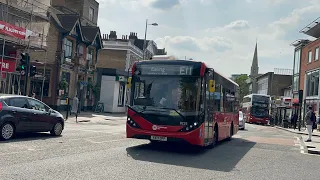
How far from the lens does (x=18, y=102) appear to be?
43.0 ft

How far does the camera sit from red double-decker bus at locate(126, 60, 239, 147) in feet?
38.1

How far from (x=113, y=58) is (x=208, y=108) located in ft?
126

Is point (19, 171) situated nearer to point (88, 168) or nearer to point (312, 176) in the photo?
point (88, 168)

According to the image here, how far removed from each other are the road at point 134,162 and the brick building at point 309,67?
34592 mm

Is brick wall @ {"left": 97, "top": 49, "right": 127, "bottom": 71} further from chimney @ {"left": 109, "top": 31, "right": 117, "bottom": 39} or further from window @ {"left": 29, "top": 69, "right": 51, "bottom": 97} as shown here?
window @ {"left": 29, "top": 69, "right": 51, "bottom": 97}

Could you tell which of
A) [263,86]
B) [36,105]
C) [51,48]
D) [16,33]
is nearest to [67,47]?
[51,48]

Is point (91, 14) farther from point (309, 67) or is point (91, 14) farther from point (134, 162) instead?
point (134, 162)

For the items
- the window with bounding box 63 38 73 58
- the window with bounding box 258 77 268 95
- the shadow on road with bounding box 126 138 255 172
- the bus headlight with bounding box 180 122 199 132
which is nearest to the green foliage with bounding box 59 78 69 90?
the window with bounding box 63 38 73 58

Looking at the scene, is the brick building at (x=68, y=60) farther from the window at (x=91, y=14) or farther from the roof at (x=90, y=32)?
the window at (x=91, y=14)

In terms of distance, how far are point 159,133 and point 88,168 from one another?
12.3ft

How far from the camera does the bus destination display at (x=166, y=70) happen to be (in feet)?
39.4

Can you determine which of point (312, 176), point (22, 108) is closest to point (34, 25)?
point (22, 108)

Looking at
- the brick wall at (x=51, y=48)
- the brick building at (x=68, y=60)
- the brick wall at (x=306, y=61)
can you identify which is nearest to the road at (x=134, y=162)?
the brick building at (x=68, y=60)

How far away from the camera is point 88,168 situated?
8445 mm
